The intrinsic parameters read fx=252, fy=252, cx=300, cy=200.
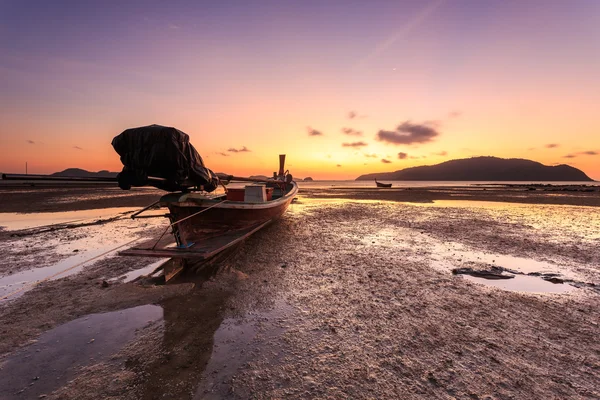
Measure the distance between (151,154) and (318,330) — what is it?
18.7ft

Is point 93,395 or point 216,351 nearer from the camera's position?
point 93,395

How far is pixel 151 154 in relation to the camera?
639cm

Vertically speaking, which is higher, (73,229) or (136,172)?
(136,172)

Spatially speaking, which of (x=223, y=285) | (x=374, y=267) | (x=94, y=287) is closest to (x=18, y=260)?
(x=94, y=287)

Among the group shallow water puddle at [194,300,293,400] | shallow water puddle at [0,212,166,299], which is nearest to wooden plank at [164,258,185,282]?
shallow water puddle at [0,212,166,299]

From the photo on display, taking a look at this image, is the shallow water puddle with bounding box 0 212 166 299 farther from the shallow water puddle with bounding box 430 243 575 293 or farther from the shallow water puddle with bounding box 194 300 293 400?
the shallow water puddle with bounding box 430 243 575 293

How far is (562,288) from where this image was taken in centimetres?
605

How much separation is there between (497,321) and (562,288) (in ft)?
9.88

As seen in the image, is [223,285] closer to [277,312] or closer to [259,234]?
[277,312]

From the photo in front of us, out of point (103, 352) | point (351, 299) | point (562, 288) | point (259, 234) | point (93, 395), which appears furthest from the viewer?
point (259, 234)

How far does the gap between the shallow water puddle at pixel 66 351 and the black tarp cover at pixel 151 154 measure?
327 cm

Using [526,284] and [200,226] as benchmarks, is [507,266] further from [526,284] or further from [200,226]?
[200,226]

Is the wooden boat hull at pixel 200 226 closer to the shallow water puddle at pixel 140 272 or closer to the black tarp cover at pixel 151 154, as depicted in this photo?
the shallow water puddle at pixel 140 272

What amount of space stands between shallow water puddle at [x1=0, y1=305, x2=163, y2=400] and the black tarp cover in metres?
3.27
